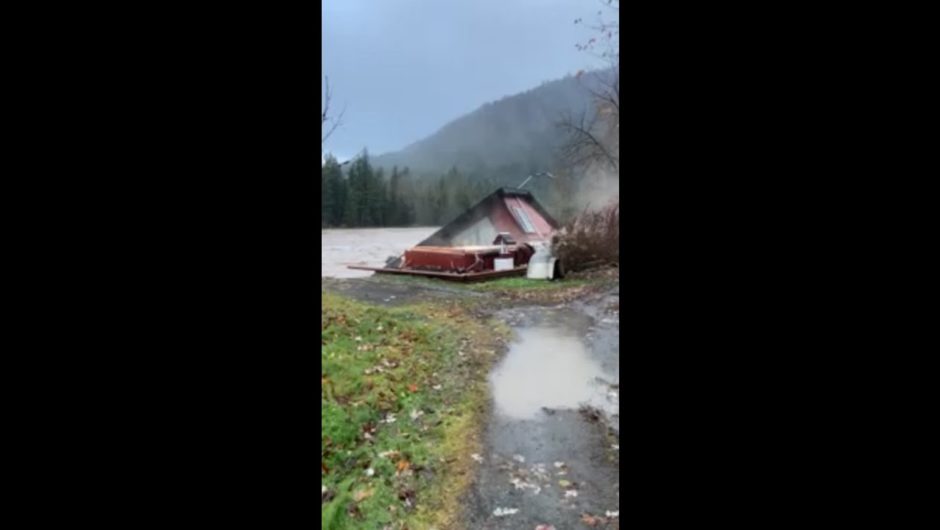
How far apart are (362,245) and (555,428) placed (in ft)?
3.40

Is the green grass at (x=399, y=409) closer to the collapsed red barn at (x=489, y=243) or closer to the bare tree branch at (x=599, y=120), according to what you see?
the collapsed red barn at (x=489, y=243)

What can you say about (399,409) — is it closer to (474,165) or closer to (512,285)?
(512,285)

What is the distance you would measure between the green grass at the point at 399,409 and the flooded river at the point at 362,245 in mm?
135

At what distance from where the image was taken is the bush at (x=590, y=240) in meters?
1.89

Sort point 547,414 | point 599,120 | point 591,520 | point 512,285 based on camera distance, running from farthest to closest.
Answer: point 512,285
point 599,120
point 547,414
point 591,520

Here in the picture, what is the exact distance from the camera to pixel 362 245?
2088 mm

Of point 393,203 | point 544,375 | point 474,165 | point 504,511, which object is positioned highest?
point 474,165

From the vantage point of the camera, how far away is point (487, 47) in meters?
2.02

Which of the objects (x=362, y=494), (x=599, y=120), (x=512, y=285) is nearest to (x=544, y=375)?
(x=512, y=285)
